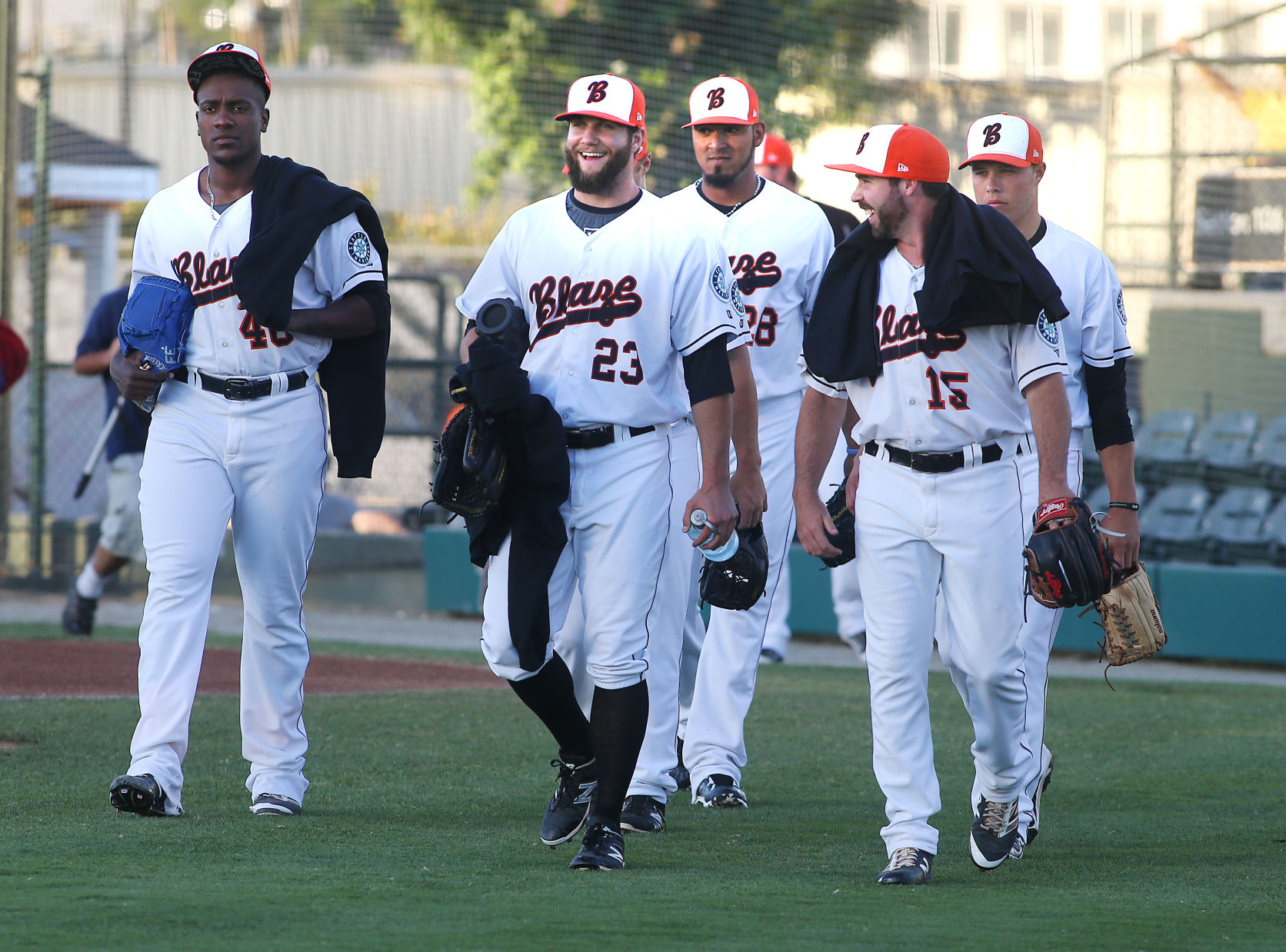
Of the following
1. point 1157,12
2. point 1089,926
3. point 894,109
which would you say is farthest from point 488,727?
point 1157,12

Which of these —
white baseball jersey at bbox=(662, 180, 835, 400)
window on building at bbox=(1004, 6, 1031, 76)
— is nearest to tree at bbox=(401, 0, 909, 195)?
window on building at bbox=(1004, 6, 1031, 76)

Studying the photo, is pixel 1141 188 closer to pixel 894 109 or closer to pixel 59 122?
pixel 894 109

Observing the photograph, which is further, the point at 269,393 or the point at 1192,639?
the point at 1192,639

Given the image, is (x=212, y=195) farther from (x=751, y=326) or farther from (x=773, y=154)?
(x=773, y=154)

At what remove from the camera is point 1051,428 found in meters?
4.38

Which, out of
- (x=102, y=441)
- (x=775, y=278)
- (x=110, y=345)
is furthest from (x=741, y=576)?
(x=102, y=441)

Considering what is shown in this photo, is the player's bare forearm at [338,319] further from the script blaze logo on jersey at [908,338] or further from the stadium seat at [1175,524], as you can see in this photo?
the stadium seat at [1175,524]

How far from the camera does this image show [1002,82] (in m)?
19.5

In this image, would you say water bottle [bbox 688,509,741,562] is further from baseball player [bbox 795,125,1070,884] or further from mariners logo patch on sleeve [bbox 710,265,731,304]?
mariners logo patch on sleeve [bbox 710,265,731,304]

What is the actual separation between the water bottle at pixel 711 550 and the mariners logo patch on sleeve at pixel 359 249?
4.71 ft

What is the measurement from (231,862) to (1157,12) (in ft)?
99.7

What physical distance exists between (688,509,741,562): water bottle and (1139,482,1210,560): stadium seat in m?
7.58

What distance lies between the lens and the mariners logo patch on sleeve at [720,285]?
4.52m

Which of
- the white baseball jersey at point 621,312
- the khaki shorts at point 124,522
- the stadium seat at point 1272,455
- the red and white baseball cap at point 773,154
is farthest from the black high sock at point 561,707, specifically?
the stadium seat at point 1272,455
